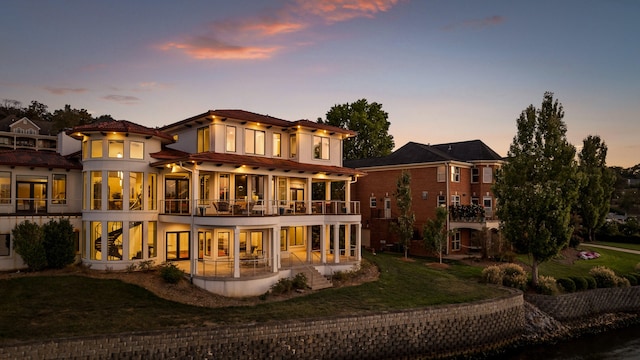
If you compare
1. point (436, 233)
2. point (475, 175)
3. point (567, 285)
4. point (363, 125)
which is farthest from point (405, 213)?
point (363, 125)

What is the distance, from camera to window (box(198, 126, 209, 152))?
82.9ft

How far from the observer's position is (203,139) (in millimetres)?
25609

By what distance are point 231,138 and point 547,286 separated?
21.4 m

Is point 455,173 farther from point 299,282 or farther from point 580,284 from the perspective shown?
point 299,282

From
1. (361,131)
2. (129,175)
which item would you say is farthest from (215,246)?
(361,131)

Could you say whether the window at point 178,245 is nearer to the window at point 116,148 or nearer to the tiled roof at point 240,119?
the window at point 116,148

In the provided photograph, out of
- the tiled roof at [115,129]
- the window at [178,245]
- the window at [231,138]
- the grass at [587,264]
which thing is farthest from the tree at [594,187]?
the tiled roof at [115,129]

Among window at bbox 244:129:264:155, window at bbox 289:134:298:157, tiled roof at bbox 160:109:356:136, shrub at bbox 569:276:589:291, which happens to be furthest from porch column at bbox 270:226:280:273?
shrub at bbox 569:276:589:291

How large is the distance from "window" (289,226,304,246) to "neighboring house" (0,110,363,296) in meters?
1.53

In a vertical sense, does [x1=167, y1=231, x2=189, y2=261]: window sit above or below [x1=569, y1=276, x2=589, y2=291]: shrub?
above

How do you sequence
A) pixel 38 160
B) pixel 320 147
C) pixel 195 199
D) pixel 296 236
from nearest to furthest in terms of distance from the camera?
pixel 195 199, pixel 38 160, pixel 320 147, pixel 296 236

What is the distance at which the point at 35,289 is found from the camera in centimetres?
1945

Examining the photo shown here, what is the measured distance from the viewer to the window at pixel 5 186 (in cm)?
2441

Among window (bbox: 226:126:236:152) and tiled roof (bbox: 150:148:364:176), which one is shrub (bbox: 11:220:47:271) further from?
window (bbox: 226:126:236:152)
